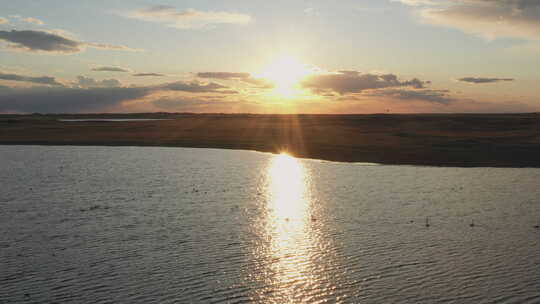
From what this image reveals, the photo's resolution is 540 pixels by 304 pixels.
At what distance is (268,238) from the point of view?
21.3 m

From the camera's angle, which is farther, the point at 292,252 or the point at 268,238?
the point at 268,238

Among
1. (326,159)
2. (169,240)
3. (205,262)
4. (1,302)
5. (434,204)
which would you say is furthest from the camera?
(326,159)

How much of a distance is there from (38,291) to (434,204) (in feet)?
73.2

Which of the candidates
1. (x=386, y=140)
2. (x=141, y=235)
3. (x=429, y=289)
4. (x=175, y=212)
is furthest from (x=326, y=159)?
(x=429, y=289)

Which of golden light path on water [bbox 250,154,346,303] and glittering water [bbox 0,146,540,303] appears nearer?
golden light path on water [bbox 250,154,346,303]

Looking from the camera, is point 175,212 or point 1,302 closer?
point 1,302

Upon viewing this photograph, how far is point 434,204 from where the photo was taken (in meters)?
28.9

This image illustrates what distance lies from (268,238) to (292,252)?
2318 millimetres

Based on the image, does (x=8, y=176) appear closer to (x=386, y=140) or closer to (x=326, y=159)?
(x=326, y=159)

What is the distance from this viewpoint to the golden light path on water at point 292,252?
14938 millimetres

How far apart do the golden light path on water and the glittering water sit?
2.7 inches

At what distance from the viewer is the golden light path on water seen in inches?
588

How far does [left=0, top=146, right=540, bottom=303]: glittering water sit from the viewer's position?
1507cm

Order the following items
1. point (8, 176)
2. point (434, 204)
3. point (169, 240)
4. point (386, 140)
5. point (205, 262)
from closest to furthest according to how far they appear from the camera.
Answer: point (205, 262) < point (169, 240) < point (434, 204) < point (8, 176) < point (386, 140)
